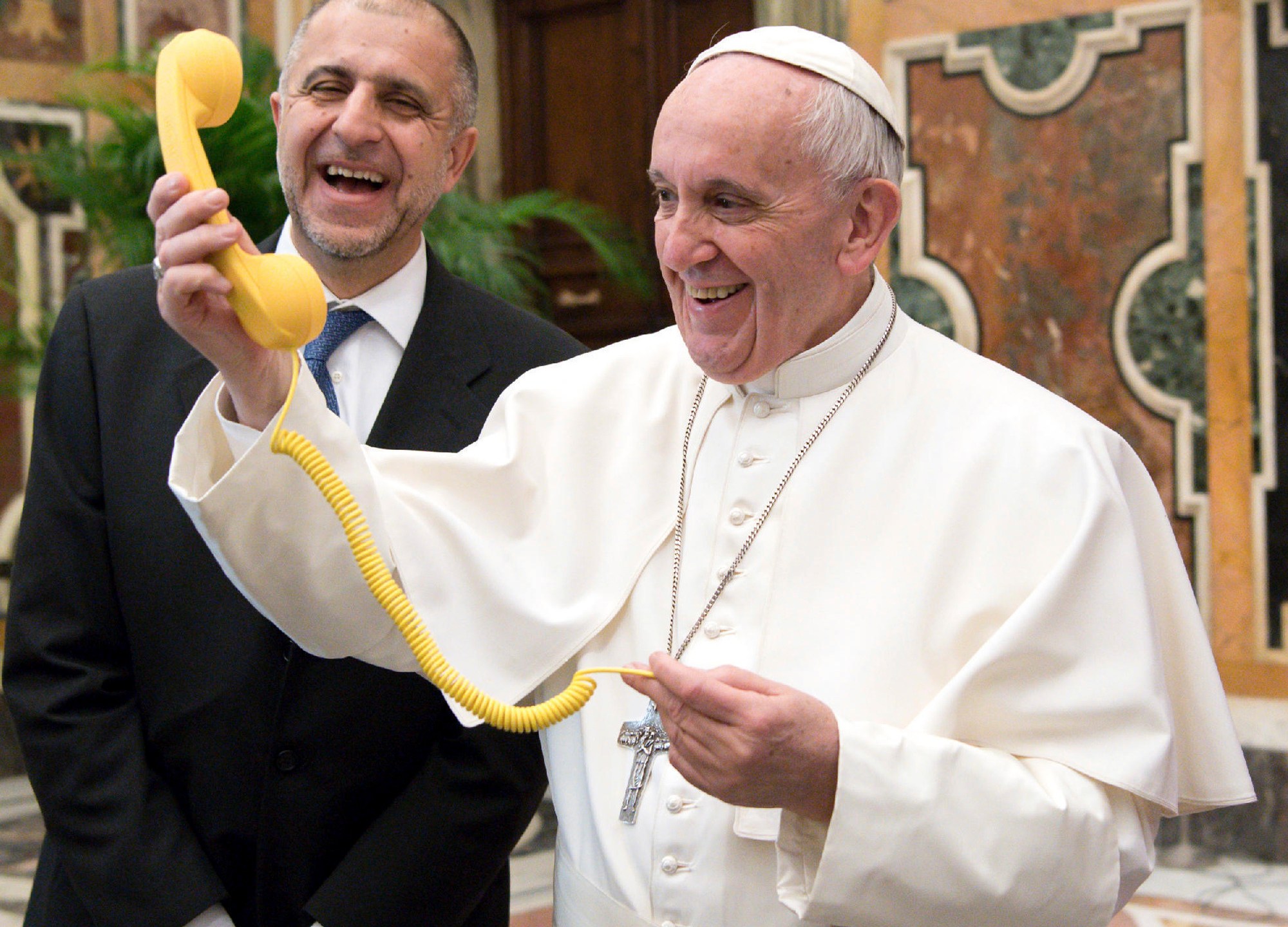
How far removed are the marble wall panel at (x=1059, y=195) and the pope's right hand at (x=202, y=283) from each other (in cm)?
415

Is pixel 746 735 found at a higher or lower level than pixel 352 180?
lower

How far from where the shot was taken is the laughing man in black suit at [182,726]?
2150 mm

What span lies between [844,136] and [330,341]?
985 millimetres

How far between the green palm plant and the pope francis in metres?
2.76

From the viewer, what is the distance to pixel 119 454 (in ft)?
7.33

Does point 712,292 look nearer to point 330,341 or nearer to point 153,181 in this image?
point 330,341

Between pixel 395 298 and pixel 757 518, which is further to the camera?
pixel 395 298

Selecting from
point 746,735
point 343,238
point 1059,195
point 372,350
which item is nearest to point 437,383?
point 372,350

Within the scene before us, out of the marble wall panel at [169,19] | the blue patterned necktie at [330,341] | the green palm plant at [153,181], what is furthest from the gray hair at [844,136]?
the marble wall panel at [169,19]

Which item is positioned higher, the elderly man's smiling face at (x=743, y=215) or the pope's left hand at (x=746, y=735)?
the elderly man's smiling face at (x=743, y=215)

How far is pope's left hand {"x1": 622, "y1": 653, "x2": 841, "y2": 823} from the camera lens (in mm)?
1552

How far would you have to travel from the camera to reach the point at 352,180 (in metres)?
2.47

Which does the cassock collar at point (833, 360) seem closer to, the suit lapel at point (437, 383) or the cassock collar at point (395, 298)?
the suit lapel at point (437, 383)

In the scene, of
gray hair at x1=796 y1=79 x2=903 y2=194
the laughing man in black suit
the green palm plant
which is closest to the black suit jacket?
the laughing man in black suit
